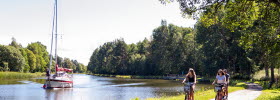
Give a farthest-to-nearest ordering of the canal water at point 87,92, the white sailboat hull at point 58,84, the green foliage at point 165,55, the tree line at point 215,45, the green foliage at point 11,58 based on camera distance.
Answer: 1. the green foliage at point 11,58
2. the green foliage at point 165,55
3. the white sailboat hull at point 58,84
4. the canal water at point 87,92
5. the tree line at point 215,45

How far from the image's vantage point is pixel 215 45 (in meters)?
47.5

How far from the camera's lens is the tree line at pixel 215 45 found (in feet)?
49.0

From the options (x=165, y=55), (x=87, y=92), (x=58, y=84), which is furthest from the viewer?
(x=165, y=55)

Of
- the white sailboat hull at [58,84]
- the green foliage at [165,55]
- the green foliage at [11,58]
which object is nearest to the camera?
the white sailboat hull at [58,84]

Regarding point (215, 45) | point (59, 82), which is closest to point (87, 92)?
point (59, 82)

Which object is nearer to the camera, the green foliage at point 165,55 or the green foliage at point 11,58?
the green foliage at point 165,55

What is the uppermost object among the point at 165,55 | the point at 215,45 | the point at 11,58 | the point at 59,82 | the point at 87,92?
the point at 215,45

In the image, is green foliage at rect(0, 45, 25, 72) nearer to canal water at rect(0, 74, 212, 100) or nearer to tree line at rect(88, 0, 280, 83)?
tree line at rect(88, 0, 280, 83)

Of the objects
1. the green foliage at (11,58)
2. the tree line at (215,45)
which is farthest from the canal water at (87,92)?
the green foliage at (11,58)

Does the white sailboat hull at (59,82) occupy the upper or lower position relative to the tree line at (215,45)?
lower

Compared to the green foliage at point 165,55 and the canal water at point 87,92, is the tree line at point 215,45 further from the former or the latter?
the canal water at point 87,92

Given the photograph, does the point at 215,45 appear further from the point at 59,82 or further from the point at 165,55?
the point at 59,82

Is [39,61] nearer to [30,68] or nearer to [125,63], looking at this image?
[30,68]

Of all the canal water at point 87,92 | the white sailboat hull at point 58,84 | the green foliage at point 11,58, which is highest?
the green foliage at point 11,58
